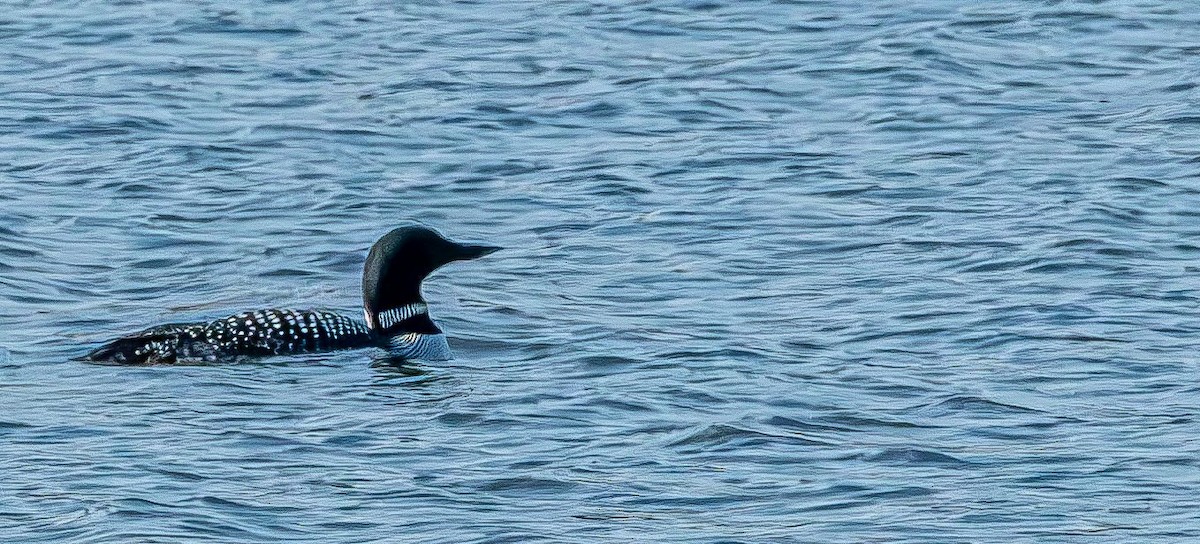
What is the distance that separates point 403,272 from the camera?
12.1m

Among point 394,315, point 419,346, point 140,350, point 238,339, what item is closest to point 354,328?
point 394,315

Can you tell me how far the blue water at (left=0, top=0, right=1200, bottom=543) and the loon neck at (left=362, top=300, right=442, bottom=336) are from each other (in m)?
0.22

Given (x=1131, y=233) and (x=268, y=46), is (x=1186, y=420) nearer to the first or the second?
(x=1131, y=233)

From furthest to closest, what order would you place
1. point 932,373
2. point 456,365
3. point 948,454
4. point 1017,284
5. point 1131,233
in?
point 1131,233 → point 1017,284 → point 456,365 → point 932,373 → point 948,454

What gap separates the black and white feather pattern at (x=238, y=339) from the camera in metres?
11.1

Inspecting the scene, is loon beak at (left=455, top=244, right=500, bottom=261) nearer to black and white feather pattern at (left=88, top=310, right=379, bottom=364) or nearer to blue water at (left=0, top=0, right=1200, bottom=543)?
blue water at (left=0, top=0, right=1200, bottom=543)

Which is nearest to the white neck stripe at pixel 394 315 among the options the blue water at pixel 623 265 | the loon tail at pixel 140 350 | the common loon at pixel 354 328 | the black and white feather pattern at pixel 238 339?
the common loon at pixel 354 328

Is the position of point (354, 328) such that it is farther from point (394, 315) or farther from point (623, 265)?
point (623, 265)

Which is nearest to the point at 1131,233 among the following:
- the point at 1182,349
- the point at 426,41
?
the point at 1182,349

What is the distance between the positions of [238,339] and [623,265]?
2.47m

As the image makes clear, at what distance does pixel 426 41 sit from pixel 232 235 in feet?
19.0

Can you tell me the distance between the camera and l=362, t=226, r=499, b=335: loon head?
473 inches

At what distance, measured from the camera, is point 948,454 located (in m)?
9.25

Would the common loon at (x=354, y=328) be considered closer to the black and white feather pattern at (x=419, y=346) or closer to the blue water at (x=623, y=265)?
the black and white feather pattern at (x=419, y=346)
